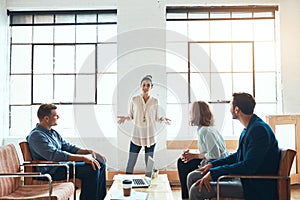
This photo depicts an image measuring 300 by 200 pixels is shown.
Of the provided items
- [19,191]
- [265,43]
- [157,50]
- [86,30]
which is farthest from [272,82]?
[19,191]

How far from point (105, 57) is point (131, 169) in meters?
1.82

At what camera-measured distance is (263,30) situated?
5.31 m

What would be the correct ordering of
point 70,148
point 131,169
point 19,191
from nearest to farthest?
point 19,191, point 70,148, point 131,169

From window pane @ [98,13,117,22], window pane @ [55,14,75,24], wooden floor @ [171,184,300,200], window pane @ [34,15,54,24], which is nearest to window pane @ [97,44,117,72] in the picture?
window pane @ [98,13,117,22]

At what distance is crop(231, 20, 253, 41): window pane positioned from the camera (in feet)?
17.4

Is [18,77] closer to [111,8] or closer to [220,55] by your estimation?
[111,8]

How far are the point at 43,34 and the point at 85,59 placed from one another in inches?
31.3

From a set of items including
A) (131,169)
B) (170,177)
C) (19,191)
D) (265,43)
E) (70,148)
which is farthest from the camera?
(265,43)

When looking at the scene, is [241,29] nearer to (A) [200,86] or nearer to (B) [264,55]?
(B) [264,55]

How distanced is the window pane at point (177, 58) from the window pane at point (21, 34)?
2.25m

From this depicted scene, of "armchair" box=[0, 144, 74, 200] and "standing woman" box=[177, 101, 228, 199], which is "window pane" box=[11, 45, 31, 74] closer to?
"armchair" box=[0, 144, 74, 200]

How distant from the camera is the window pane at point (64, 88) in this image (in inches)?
210

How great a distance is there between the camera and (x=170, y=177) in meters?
4.97

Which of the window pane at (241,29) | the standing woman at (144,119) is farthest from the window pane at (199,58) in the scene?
the standing woman at (144,119)
